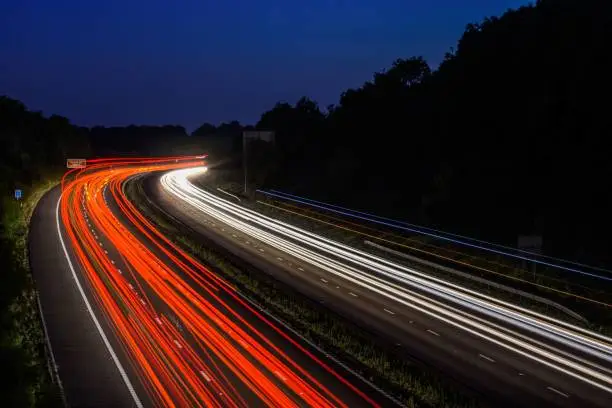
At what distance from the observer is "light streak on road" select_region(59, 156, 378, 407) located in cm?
1647

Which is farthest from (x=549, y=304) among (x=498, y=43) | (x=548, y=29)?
(x=498, y=43)

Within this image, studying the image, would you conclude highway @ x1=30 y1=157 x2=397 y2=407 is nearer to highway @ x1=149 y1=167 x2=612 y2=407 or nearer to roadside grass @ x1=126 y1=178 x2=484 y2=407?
roadside grass @ x1=126 y1=178 x2=484 y2=407

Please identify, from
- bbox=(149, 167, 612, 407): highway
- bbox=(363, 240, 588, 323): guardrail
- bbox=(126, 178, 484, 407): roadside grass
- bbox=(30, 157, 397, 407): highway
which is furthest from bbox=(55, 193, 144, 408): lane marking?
bbox=(363, 240, 588, 323): guardrail

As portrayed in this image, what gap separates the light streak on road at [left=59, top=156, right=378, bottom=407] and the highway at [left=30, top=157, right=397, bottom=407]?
0.04 metres

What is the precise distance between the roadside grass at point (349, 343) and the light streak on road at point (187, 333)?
88 cm

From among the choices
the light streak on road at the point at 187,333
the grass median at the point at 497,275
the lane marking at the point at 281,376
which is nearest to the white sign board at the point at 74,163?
the light streak on road at the point at 187,333

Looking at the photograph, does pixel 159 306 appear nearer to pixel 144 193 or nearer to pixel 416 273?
pixel 416 273

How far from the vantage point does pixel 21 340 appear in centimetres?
1908

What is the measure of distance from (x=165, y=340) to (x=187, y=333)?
3.37ft

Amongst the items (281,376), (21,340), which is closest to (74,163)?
(21,340)

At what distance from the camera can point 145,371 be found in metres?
18.2

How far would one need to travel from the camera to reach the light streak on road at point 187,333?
54.0 ft

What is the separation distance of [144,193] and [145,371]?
49.5 metres

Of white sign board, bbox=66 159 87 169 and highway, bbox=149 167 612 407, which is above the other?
white sign board, bbox=66 159 87 169
